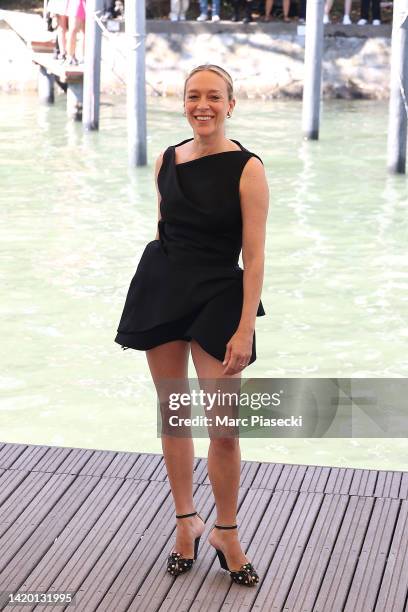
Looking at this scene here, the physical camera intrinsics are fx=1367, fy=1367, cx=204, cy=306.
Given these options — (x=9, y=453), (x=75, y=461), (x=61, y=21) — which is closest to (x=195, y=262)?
(x=75, y=461)

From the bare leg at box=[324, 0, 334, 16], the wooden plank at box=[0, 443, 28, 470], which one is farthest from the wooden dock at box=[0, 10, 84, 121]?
the wooden plank at box=[0, 443, 28, 470]

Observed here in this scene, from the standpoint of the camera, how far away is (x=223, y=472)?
13.4 feet

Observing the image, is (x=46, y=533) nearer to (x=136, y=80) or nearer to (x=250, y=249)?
(x=250, y=249)

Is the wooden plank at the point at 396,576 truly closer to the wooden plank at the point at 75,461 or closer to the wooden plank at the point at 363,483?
the wooden plank at the point at 363,483

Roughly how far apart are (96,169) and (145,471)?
30.3 feet

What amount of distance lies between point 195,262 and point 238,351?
0.31 meters

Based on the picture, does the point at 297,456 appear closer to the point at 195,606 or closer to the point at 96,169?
the point at 195,606

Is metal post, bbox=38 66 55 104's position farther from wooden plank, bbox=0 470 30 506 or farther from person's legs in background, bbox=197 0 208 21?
wooden plank, bbox=0 470 30 506

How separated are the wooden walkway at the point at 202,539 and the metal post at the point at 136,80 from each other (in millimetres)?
8708

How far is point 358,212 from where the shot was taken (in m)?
12.1

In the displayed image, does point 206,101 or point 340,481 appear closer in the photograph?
point 206,101

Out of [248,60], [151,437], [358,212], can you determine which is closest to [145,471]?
[151,437]

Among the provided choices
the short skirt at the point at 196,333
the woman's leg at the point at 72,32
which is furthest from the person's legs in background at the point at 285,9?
the short skirt at the point at 196,333

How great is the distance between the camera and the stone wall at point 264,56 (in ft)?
66.0
